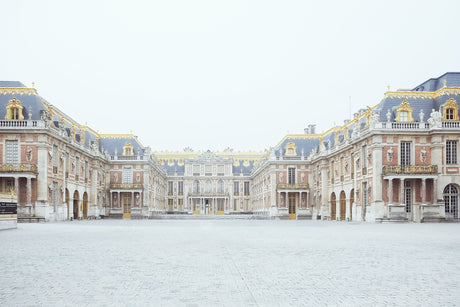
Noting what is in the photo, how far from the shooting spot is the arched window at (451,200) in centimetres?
3991

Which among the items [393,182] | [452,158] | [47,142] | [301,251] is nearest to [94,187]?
[47,142]

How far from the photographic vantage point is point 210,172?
99250mm

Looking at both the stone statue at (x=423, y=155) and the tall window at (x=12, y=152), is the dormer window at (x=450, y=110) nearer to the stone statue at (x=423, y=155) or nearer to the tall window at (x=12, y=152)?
the stone statue at (x=423, y=155)

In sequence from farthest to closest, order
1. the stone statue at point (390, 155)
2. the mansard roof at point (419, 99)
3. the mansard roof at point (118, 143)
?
the mansard roof at point (118, 143) → the mansard roof at point (419, 99) → the stone statue at point (390, 155)

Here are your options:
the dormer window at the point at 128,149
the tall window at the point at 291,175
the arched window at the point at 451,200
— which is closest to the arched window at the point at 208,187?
the dormer window at the point at 128,149

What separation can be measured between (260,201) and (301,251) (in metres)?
65.2

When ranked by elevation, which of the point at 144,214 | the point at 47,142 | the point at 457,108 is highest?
the point at 457,108

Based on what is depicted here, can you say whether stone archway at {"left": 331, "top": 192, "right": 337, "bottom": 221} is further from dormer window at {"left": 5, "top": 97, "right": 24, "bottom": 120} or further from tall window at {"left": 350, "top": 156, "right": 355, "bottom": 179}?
dormer window at {"left": 5, "top": 97, "right": 24, "bottom": 120}

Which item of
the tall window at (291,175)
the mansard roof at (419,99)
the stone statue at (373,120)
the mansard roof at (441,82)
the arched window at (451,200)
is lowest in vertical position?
the arched window at (451,200)

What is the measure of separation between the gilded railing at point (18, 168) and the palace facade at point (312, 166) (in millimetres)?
80

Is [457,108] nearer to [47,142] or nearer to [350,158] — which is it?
[350,158]

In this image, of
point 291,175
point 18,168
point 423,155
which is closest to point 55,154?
point 18,168

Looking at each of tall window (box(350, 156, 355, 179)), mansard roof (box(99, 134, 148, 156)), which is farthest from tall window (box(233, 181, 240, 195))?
tall window (box(350, 156, 355, 179))

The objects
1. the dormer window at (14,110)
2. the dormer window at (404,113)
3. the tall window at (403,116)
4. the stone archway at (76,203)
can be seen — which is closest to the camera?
the dormer window at (14,110)
